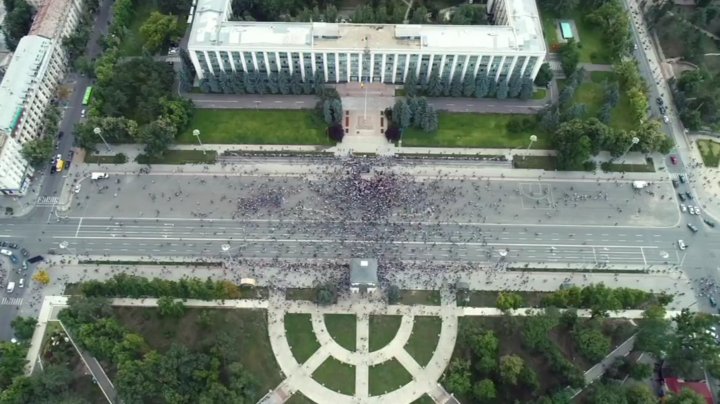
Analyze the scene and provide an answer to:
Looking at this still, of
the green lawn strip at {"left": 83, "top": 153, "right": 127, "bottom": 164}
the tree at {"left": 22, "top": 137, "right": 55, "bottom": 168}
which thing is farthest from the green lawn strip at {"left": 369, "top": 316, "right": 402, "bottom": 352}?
the tree at {"left": 22, "top": 137, "right": 55, "bottom": 168}

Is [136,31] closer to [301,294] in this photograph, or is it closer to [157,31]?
[157,31]

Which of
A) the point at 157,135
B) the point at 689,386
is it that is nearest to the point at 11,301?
the point at 157,135

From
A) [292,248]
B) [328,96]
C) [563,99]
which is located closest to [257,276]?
[292,248]

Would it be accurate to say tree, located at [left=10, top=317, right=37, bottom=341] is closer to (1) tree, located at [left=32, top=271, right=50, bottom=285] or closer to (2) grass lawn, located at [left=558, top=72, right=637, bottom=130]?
(1) tree, located at [left=32, top=271, right=50, bottom=285]

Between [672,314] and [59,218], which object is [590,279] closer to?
[672,314]

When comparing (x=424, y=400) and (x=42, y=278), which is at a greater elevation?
(x=42, y=278)

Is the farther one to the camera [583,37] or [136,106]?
[583,37]

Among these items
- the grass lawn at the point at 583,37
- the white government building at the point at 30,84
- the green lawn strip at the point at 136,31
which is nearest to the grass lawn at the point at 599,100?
the grass lawn at the point at 583,37
